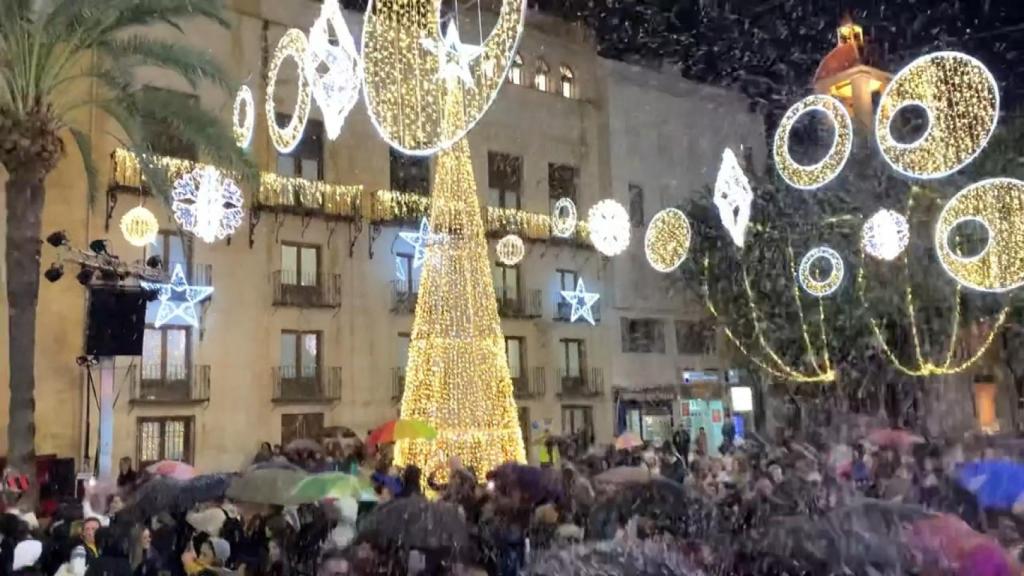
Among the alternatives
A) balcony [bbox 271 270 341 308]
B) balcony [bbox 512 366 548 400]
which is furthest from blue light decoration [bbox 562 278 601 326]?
balcony [bbox 271 270 341 308]

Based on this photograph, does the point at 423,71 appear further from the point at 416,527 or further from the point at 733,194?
the point at 416,527

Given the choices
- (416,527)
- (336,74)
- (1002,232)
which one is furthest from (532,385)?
(416,527)

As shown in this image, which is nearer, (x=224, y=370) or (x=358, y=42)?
(x=224, y=370)

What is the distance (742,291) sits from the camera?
28.8 metres

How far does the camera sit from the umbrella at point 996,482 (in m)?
9.20

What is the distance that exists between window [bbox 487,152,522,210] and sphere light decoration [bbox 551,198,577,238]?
114 cm

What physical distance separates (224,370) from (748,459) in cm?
1281

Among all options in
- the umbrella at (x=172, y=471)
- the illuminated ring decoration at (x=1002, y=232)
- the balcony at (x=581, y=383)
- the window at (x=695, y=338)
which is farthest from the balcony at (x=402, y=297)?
the umbrella at (x=172, y=471)

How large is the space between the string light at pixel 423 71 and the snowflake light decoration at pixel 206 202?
13.3 ft

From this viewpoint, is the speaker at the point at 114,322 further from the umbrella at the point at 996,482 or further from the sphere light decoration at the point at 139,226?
the umbrella at the point at 996,482

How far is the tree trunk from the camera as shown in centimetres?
1348

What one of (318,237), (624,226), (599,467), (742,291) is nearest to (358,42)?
(318,237)

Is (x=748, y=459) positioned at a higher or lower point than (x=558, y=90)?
lower

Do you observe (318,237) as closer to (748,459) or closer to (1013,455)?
(748,459)
